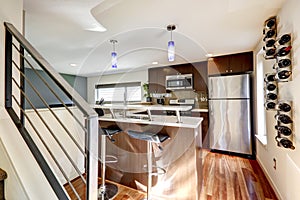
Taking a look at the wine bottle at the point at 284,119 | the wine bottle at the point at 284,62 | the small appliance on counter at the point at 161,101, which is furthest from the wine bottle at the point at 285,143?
the small appliance on counter at the point at 161,101

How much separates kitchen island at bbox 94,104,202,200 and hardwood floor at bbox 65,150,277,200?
212 millimetres

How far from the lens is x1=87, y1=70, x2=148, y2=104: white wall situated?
572 centimetres

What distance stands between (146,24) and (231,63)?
7.89 ft

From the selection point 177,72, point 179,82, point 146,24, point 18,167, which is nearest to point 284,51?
point 146,24

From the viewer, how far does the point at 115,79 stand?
21.4 feet

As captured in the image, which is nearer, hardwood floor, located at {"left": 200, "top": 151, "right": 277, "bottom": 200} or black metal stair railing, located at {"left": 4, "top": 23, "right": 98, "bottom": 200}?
black metal stair railing, located at {"left": 4, "top": 23, "right": 98, "bottom": 200}

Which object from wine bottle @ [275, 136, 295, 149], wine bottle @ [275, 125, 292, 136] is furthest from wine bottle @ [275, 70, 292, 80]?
wine bottle @ [275, 136, 295, 149]

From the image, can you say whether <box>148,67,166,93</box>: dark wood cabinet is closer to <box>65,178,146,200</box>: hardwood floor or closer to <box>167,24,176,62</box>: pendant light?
<box>167,24,176,62</box>: pendant light

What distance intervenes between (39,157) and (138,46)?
2.75 meters

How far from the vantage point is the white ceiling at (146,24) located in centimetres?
188

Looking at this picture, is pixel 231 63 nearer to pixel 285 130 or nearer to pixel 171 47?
pixel 171 47

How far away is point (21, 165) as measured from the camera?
1.01 m

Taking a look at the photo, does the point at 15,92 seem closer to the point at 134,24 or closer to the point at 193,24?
the point at 134,24

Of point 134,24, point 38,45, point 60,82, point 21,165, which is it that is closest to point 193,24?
point 134,24
